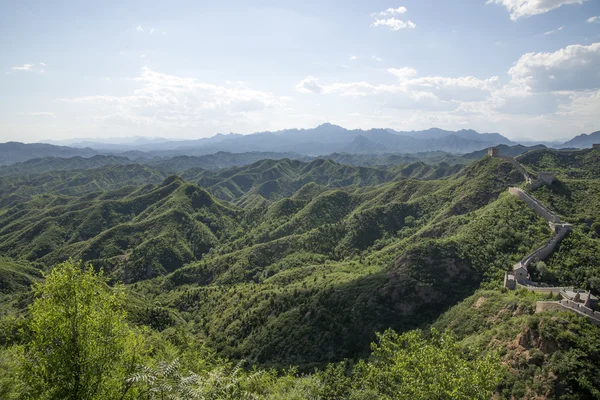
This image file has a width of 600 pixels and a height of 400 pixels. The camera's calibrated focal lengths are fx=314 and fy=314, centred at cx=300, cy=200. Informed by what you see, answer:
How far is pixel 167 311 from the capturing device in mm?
90500

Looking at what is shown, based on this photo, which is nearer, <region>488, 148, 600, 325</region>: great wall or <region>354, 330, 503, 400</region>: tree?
<region>354, 330, 503, 400</region>: tree

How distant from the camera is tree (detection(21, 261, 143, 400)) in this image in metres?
16.8

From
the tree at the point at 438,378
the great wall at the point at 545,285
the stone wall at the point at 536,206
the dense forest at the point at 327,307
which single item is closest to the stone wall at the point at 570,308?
the great wall at the point at 545,285

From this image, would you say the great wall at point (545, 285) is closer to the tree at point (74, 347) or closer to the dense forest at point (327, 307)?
the dense forest at point (327, 307)

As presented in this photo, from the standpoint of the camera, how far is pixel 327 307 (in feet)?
234

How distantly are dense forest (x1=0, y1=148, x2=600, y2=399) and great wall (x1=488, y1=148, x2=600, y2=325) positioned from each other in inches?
63.3

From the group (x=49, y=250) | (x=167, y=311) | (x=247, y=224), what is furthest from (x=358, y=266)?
(x=49, y=250)

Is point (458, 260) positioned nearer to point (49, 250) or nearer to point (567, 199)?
point (567, 199)

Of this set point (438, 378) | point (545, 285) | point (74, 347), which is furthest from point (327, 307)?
point (74, 347)

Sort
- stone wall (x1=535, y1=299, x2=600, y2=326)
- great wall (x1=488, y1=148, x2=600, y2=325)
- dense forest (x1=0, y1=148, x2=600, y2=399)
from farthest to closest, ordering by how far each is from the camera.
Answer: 1. great wall (x1=488, y1=148, x2=600, y2=325)
2. stone wall (x1=535, y1=299, x2=600, y2=326)
3. dense forest (x1=0, y1=148, x2=600, y2=399)

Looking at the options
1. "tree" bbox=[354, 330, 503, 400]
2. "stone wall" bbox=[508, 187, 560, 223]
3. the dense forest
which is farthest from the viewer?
"stone wall" bbox=[508, 187, 560, 223]

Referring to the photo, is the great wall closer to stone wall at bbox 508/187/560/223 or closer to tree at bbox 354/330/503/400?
stone wall at bbox 508/187/560/223

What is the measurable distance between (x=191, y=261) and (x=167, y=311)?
218 ft

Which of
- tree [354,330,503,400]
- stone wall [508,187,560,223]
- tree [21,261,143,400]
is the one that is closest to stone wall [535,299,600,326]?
tree [354,330,503,400]
